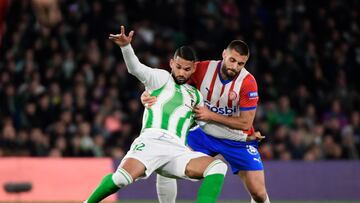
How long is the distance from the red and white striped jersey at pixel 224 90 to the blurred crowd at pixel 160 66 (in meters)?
6.10

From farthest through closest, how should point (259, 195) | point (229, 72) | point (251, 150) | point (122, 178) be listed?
point (251, 150) < point (259, 195) < point (229, 72) < point (122, 178)

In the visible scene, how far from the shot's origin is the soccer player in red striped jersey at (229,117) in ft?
31.3

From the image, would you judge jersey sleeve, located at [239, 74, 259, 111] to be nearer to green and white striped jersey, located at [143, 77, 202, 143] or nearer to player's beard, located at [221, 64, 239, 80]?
player's beard, located at [221, 64, 239, 80]

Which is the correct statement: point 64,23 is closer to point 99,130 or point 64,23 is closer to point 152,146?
point 99,130

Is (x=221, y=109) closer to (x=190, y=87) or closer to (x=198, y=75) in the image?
(x=198, y=75)

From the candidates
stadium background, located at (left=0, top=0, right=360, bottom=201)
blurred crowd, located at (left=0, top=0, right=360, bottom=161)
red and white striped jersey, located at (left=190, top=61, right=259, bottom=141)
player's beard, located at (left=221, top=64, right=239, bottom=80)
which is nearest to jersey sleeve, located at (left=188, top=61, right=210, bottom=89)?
red and white striped jersey, located at (left=190, top=61, right=259, bottom=141)

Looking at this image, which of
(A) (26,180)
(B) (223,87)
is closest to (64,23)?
(A) (26,180)

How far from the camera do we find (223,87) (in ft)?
32.3

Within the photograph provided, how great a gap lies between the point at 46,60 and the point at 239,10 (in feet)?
15.4

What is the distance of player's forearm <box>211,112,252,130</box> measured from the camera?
956 cm

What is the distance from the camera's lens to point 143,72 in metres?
8.93

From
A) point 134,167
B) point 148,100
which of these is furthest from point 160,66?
point 134,167

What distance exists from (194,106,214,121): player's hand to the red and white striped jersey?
0.50 meters

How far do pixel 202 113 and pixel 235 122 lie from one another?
0.53m
